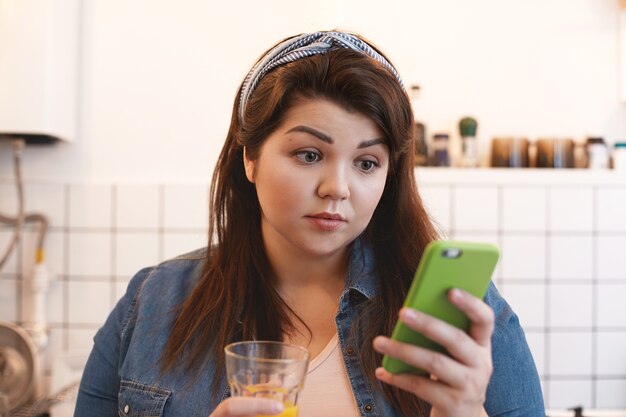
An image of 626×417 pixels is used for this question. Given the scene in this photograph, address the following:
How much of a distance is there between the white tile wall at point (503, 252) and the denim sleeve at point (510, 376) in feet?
3.24

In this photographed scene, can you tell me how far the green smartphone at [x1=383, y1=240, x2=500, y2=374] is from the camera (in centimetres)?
59

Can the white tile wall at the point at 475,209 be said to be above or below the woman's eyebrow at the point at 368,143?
below

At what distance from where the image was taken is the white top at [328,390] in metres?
1.00

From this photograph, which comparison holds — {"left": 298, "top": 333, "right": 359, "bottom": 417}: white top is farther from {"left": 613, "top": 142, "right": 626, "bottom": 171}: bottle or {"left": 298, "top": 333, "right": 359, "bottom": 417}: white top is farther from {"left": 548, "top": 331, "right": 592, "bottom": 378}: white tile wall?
{"left": 613, "top": 142, "right": 626, "bottom": 171}: bottle

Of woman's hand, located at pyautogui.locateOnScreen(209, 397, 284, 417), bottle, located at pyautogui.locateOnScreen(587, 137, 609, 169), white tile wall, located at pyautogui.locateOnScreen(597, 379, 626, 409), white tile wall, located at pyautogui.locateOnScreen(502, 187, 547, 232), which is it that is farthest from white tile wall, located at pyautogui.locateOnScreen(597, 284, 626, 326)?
woman's hand, located at pyautogui.locateOnScreen(209, 397, 284, 417)

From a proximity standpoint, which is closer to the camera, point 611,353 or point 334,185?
point 334,185

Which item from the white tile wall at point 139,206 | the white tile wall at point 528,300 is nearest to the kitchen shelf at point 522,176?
the white tile wall at point 528,300

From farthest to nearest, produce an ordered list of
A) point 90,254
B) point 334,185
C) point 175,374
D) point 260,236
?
1. point 90,254
2. point 260,236
3. point 175,374
4. point 334,185

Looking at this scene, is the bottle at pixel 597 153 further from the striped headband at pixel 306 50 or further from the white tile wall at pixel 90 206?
the white tile wall at pixel 90 206

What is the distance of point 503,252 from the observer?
2039mm

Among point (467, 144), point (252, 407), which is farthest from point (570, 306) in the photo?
point (252, 407)

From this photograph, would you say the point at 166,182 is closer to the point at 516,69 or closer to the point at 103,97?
the point at 103,97

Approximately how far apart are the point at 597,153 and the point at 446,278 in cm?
166

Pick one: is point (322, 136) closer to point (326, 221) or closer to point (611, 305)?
point (326, 221)
